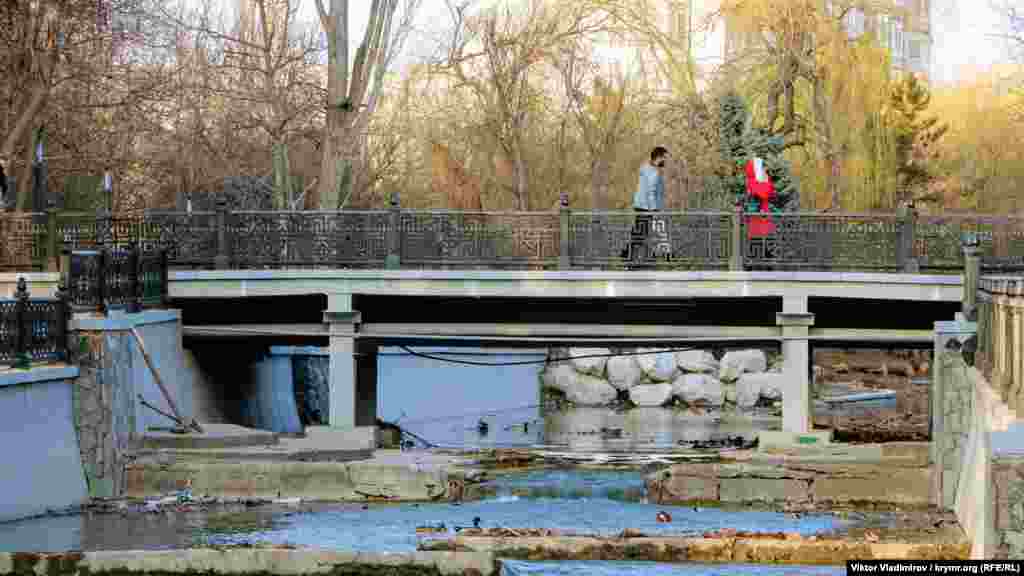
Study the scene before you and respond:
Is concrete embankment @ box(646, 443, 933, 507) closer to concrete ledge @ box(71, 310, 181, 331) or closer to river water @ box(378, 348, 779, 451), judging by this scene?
concrete ledge @ box(71, 310, 181, 331)

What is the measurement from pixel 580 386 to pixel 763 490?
2276 centimetres

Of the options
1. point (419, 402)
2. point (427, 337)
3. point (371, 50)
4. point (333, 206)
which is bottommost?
point (419, 402)

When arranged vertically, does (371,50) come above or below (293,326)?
above

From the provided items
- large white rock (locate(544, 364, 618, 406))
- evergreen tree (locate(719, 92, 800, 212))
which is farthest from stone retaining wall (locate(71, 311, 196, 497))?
large white rock (locate(544, 364, 618, 406))

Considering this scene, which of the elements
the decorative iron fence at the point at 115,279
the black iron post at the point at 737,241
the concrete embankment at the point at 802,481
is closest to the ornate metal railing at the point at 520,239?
the black iron post at the point at 737,241

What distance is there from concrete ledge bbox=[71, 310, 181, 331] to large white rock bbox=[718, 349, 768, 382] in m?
23.1

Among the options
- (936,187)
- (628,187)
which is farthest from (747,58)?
(936,187)

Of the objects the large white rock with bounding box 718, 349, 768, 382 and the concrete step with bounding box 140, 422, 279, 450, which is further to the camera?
the large white rock with bounding box 718, 349, 768, 382

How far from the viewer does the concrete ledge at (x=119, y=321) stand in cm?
1969

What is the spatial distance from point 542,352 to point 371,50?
Result: 15199mm

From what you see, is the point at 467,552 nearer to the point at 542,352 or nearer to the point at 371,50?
the point at 371,50

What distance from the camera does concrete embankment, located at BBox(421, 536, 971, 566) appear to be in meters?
15.0

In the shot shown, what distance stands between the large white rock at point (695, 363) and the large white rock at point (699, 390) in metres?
0.65

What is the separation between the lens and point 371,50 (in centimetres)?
3059
